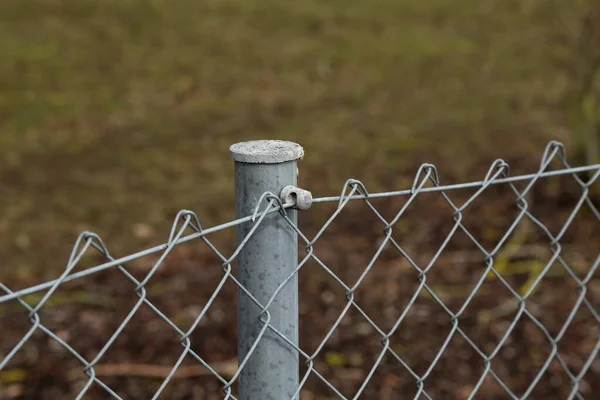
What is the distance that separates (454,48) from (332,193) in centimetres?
349

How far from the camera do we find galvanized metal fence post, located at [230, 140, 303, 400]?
162 centimetres

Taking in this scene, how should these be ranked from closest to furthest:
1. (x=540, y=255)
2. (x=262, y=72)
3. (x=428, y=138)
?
(x=540, y=255), (x=428, y=138), (x=262, y=72)

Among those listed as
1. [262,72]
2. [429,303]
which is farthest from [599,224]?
[262,72]

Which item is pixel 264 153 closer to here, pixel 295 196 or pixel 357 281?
pixel 295 196

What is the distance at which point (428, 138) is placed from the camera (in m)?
6.09

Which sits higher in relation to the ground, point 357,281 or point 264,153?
point 264,153

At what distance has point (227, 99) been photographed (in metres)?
6.98

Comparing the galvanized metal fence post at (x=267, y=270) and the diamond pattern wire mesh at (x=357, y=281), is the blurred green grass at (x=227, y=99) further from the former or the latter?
the galvanized metal fence post at (x=267, y=270)

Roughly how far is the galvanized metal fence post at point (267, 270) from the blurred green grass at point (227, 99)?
2.95 meters

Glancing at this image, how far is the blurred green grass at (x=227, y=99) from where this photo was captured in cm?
525

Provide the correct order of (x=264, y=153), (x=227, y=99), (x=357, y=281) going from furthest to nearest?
1. (x=227, y=99)
2. (x=357, y=281)
3. (x=264, y=153)

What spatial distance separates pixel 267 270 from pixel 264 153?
0.77ft

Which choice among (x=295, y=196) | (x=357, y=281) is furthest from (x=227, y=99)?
(x=295, y=196)

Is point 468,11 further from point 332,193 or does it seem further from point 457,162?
point 332,193
